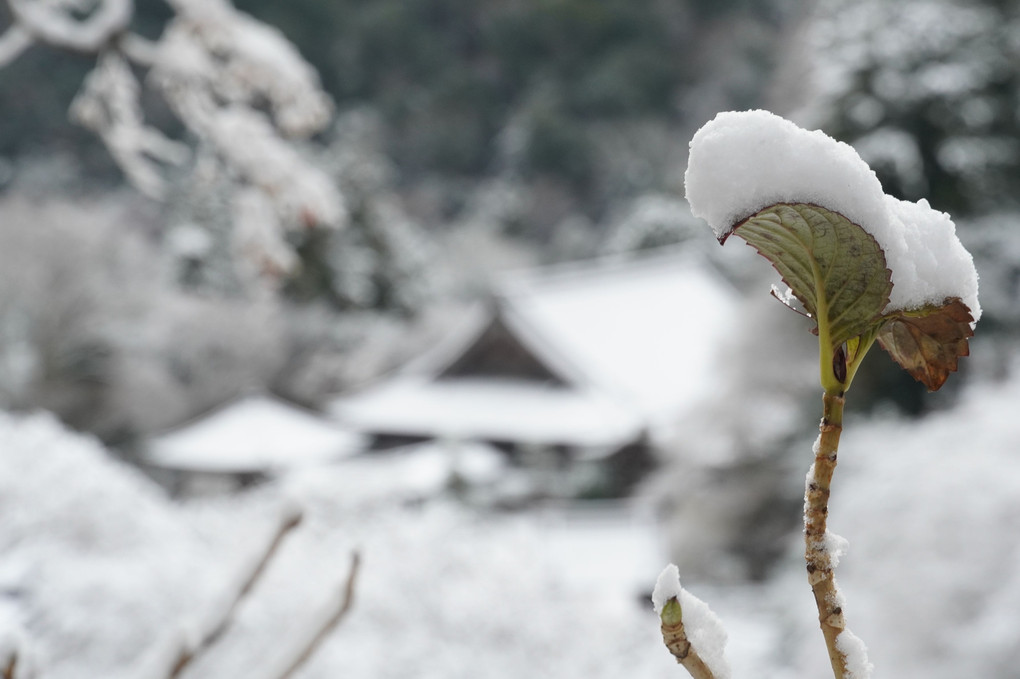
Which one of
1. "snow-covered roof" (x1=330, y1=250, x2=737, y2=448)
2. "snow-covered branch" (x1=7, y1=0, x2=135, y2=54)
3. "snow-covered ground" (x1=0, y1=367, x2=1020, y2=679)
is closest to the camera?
"snow-covered ground" (x1=0, y1=367, x2=1020, y2=679)

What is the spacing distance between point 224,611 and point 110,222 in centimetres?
1169

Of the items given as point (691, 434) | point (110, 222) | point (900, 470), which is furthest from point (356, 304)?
point (900, 470)

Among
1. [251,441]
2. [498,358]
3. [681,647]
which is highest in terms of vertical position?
[498,358]

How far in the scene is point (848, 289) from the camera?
23 cm

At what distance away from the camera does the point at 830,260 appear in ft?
0.74

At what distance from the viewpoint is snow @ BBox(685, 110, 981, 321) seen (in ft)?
0.72

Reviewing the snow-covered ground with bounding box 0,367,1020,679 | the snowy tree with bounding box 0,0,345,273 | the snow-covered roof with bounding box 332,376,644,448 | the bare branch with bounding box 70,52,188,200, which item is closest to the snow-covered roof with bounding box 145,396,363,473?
the snow-covered roof with bounding box 332,376,644,448

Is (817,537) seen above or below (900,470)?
below

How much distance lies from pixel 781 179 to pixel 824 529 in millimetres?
93

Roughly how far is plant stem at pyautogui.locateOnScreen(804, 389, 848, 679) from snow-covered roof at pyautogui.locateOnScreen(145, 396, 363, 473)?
8.56 metres

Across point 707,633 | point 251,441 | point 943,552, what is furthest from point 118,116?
point 251,441

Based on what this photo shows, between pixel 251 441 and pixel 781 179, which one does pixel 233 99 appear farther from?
pixel 251 441

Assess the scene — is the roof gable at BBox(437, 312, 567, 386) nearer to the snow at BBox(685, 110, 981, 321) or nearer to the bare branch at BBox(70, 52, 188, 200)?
the bare branch at BBox(70, 52, 188, 200)

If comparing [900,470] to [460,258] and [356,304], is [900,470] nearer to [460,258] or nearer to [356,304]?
[356,304]
